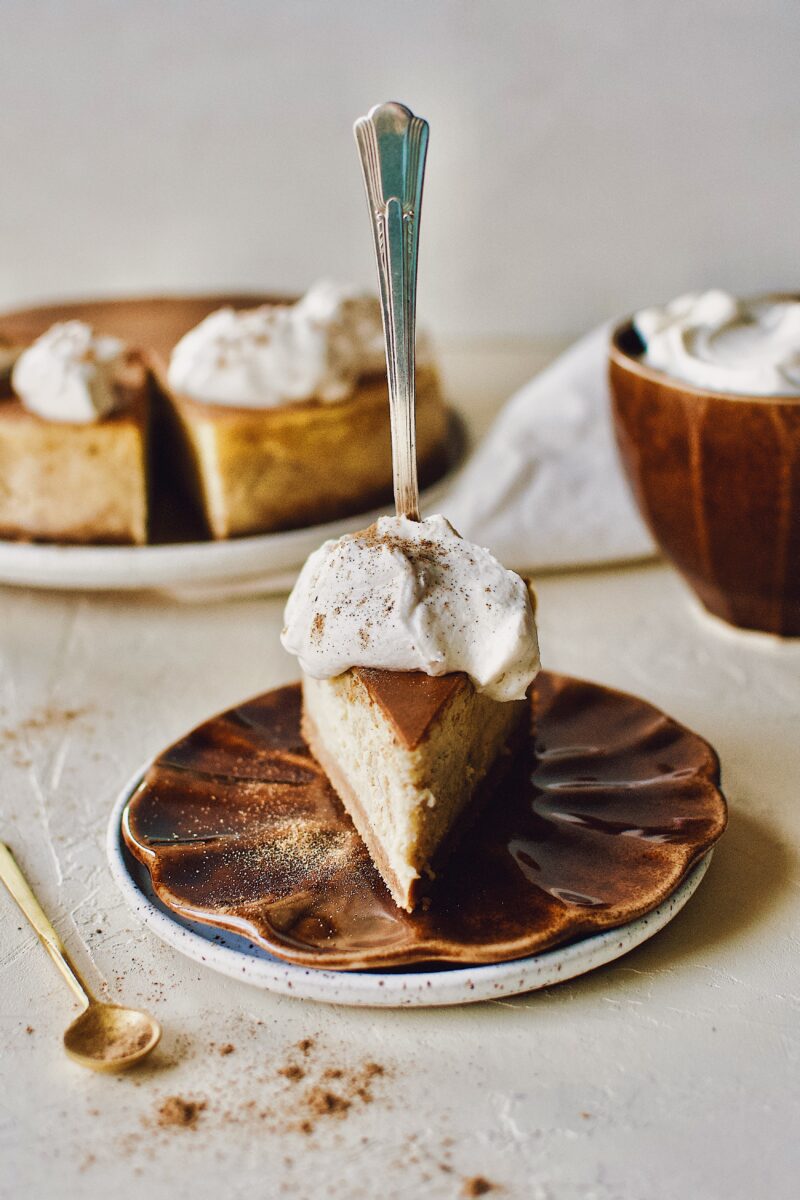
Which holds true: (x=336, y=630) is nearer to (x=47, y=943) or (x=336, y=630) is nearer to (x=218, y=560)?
(x=47, y=943)

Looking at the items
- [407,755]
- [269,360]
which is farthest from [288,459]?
[407,755]

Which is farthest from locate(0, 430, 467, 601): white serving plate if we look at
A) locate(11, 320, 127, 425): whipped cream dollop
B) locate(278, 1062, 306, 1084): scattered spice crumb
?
locate(278, 1062, 306, 1084): scattered spice crumb

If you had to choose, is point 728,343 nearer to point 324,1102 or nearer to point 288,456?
point 288,456

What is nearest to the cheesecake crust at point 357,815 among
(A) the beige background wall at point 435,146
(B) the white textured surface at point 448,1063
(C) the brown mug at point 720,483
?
(B) the white textured surface at point 448,1063

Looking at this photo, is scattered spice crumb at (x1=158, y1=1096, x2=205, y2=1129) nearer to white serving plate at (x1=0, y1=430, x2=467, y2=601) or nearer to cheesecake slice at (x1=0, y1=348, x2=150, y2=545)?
white serving plate at (x1=0, y1=430, x2=467, y2=601)

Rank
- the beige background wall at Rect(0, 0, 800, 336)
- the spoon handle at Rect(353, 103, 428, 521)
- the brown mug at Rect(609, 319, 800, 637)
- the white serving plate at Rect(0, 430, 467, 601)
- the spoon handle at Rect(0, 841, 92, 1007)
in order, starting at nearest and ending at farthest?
the spoon handle at Rect(0, 841, 92, 1007), the spoon handle at Rect(353, 103, 428, 521), the brown mug at Rect(609, 319, 800, 637), the white serving plate at Rect(0, 430, 467, 601), the beige background wall at Rect(0, 0, 800, 336)

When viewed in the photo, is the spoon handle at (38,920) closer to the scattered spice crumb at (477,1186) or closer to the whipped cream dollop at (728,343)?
the scattered spice crumb at (477,1186)

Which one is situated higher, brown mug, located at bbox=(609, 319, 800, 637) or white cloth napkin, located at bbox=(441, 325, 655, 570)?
brown mug, located at bbox=(609, 319, 800, 637)
